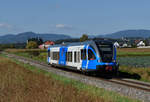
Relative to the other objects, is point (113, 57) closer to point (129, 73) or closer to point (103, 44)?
point (103, 44)

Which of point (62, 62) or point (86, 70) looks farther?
point (62, 62)

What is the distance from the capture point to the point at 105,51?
701 inches

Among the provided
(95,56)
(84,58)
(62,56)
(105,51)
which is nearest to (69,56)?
(62,56)

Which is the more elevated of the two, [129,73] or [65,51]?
[65,51]

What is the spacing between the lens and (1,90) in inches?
382

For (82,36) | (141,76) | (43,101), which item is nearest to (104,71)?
(141,76)

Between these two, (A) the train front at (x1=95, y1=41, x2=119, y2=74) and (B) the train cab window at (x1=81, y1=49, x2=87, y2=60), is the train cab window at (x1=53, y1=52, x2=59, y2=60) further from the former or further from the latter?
(A) the train front at (x1=95, y1=41, x2=119, y2=74)

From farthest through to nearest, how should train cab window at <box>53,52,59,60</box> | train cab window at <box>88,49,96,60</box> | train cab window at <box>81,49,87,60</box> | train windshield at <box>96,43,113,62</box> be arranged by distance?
train cab window at <box>53,52,59,60</box> < train cab window at <box>81,49,87,60</box> < train cab window at <box>88,49,96,60</box> < train windshield at <box>96,43,113,62</box>

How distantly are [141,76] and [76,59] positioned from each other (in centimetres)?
549

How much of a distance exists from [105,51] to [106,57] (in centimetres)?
45

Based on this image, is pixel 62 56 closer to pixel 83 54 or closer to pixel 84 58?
pixel 83 54

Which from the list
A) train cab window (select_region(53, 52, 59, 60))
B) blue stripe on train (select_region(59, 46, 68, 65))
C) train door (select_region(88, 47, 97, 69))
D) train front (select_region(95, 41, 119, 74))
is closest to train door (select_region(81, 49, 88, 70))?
train door (select_region(88, 47, 97, 69))

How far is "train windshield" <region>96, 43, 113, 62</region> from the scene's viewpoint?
57.7 feet

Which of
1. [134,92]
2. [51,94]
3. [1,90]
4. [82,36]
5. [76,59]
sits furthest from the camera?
[82,36]
